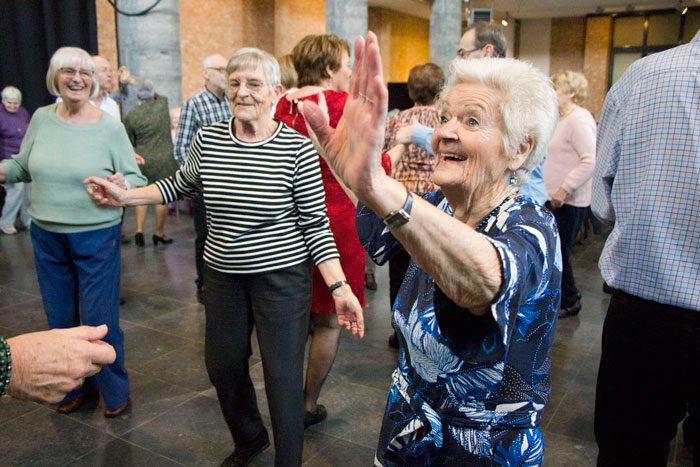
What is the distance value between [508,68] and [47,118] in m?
2.25

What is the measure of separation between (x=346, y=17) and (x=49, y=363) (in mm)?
9388

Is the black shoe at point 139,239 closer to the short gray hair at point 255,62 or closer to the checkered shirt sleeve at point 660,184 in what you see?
the short gray hair at point 255,62

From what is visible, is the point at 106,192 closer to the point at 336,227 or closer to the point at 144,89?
the point at 336,227

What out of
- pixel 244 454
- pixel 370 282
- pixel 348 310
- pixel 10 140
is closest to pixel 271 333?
pixel 348 310

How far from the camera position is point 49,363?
1.26 m

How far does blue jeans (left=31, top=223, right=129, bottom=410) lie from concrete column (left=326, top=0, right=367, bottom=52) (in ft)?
25.4

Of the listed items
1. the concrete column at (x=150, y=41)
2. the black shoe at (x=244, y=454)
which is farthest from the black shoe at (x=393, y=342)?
the concrete column at (x=150, y=41)

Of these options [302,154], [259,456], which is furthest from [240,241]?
[259,456]

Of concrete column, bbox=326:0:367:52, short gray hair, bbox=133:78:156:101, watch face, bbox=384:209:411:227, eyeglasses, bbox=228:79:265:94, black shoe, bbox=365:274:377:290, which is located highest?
concrete column, bbox=326:0:367:52

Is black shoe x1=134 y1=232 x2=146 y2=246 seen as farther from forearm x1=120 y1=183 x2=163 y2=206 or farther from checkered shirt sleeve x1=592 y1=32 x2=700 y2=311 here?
checkered shirt sleeve x1=592 y1=32 x2=700 y2=311

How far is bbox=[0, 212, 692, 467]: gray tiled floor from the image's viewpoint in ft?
8.39

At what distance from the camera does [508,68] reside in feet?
4.00

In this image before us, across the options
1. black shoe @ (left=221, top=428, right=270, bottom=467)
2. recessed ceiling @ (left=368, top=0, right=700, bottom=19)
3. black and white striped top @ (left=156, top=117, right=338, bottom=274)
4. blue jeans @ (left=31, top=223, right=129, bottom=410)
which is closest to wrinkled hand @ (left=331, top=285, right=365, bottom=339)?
black and white striped top @ (left=156, top=117, right=338, bottom=274)

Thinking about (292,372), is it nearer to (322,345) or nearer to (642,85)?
(322,345)
